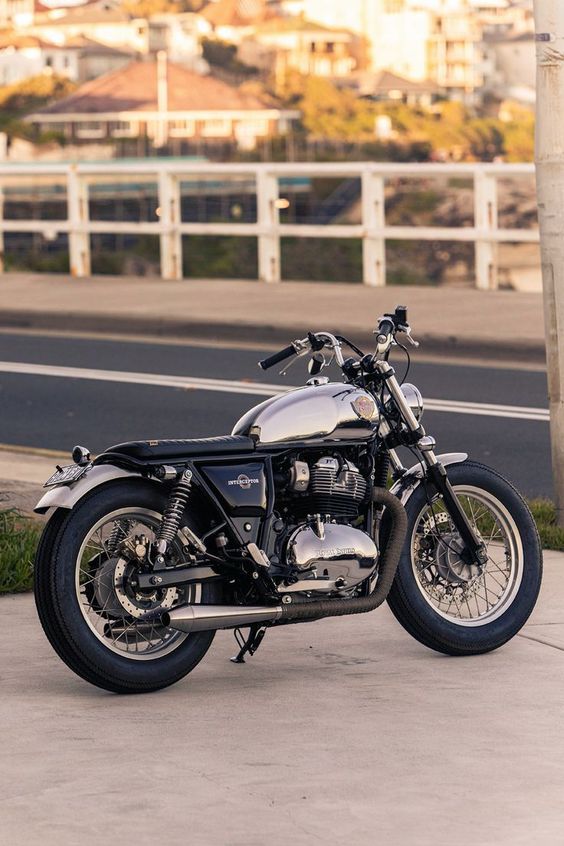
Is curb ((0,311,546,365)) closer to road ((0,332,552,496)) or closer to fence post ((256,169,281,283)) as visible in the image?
road ((0,332,552,496))

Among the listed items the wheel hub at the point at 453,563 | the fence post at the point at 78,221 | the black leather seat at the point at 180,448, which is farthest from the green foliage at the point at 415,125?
the black leather seat at the point at 180,448

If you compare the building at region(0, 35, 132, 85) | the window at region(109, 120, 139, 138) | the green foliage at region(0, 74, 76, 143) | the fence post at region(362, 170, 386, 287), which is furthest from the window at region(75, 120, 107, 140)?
the fence post at region(362, 170, 386, 287)

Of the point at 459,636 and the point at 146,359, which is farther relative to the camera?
the point at 146,359

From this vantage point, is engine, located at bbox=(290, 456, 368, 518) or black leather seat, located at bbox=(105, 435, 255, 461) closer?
black leather seat, located at bbox=(105, 435, 255, 461)

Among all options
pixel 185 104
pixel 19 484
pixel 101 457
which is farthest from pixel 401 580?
pixel 185 104

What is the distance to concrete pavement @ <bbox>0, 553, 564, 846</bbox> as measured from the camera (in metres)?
4.68

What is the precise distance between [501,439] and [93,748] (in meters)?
6.57

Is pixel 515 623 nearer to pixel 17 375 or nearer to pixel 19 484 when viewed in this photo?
pixel 19 484

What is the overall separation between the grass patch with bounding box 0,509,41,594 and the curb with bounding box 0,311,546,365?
27.0 feet

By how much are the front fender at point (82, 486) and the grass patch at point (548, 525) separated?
287 cm

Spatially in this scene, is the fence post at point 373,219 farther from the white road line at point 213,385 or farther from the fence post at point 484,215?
the white road line at point 213,385

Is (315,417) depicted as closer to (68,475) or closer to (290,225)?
(68,475)

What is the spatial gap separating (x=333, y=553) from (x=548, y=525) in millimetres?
2590

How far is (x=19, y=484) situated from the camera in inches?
360
